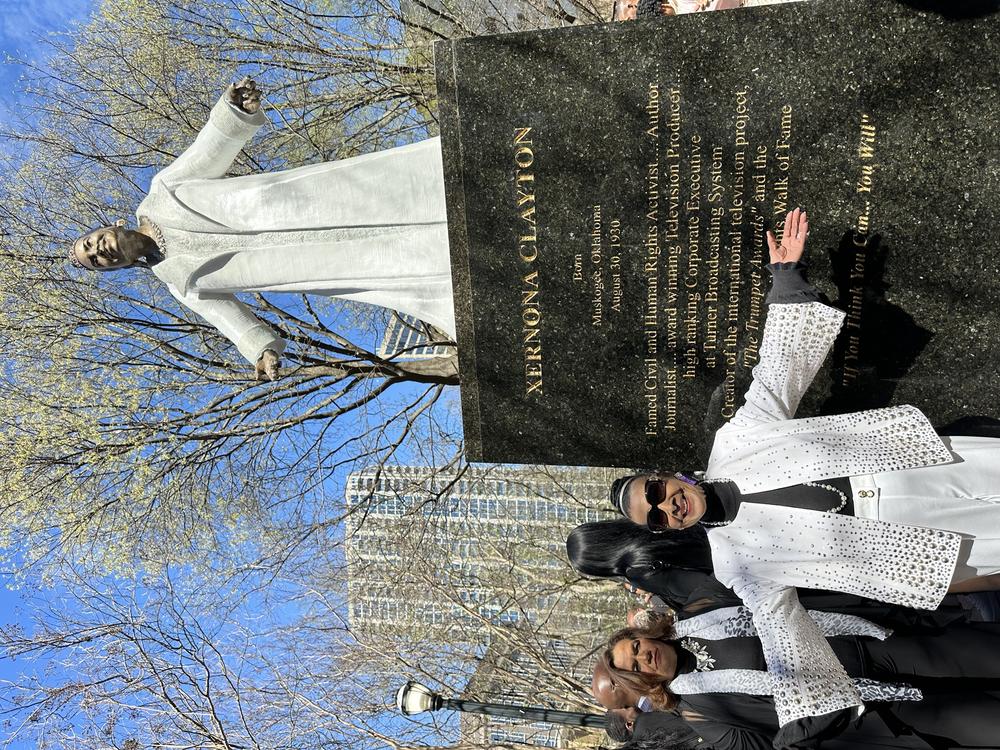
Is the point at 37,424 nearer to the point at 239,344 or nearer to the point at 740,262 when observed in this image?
the point at 239,344

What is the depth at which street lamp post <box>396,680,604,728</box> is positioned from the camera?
20.6 feet

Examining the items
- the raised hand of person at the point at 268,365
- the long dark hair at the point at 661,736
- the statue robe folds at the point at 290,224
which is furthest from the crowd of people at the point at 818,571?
the raised hand of person at the point at 268,365

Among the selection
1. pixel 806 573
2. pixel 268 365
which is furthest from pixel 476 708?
pixel 806 573

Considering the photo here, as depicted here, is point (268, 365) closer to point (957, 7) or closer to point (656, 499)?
point (656, 499)

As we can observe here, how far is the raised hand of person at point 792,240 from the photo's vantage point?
3.93m

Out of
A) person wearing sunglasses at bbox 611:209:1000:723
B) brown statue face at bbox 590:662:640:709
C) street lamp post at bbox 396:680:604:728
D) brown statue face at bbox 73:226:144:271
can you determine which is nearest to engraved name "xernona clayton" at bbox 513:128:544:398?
person wearing sunglasses at bbox 611:209:1000:723

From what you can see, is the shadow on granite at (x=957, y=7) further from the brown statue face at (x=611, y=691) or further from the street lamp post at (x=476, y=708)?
the street lamp post at (x=476, y=708)

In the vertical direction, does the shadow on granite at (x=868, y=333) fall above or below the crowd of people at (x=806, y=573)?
above

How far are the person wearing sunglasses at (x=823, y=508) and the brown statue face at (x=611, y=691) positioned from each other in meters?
0.77

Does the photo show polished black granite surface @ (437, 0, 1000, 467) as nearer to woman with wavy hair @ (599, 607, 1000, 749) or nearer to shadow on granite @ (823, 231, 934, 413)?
shadow on granite @ (823, 231, 934, 413)

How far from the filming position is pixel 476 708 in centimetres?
651

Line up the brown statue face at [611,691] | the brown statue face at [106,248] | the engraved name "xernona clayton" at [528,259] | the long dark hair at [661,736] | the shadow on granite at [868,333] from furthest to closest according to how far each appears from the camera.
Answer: the brown statue face at [106,248] < the engraved name "xernona clayton" at [528,259] < the shadow on granite at [868,333] < the long dark hair at [661,736] < the brown statue face at [611,691]

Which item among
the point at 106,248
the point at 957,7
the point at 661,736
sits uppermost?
the point at 957,7

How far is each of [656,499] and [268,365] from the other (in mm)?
2873
